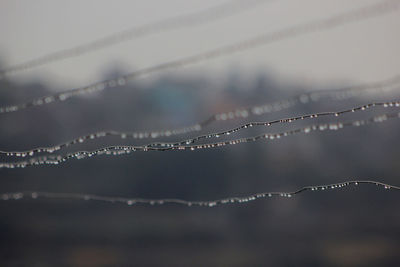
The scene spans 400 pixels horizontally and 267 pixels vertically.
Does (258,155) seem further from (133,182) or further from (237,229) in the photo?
(133,182)

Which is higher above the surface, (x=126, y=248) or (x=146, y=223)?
(x=146, y=223)

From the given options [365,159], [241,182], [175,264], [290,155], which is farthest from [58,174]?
[365,159]

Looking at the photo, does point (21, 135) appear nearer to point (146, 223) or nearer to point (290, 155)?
point (146, 223)

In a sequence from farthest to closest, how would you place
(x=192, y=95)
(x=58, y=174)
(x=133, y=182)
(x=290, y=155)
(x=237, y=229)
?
(x=192, y=95) → (x=290, y=155) → (x=133, y=182) → (x=237, y=229) → (x=58, y=174)

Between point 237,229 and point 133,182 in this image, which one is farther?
point 133,182

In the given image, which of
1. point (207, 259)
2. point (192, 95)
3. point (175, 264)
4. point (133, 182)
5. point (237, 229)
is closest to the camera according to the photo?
point (175, 264)

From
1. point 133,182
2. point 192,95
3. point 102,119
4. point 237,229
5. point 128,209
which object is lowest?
point 237,229

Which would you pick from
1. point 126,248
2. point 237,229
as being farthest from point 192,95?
point 126,248

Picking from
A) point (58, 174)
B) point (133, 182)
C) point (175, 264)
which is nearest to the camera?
point (175, 264)

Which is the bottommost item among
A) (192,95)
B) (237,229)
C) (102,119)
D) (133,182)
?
(237,229)
